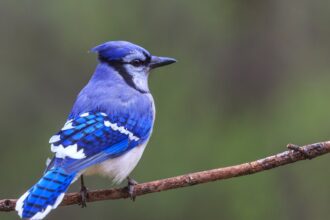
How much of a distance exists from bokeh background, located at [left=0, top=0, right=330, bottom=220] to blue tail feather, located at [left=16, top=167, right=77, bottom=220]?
232cm

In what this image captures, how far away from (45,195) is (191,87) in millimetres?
2934

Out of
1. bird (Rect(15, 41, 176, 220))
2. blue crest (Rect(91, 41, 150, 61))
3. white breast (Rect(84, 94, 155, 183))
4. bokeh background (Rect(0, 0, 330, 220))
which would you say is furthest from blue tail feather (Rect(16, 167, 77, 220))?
bokeh background (Rect(0, 0, 330, 220))

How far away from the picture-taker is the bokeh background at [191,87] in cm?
539

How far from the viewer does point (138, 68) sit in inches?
159

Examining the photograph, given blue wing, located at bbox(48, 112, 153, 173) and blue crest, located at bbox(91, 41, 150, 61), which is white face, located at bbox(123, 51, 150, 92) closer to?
blue crest, located at bbox(91, 41, 150, 61)

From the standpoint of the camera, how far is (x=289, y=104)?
556 centimetres

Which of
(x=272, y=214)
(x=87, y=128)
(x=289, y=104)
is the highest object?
(x=87, y=128)

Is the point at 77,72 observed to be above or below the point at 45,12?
below

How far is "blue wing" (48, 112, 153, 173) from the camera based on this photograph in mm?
3244

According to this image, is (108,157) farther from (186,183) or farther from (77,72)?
(77,72)

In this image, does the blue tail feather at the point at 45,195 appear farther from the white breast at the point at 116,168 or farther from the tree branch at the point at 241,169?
the white breast at the point at 116,168

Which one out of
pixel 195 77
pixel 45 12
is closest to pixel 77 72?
pixel 45 12

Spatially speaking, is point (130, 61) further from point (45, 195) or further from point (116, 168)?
point (45, 195)

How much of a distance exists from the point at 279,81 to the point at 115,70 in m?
2.18
